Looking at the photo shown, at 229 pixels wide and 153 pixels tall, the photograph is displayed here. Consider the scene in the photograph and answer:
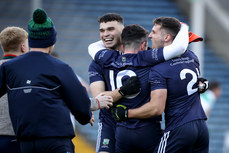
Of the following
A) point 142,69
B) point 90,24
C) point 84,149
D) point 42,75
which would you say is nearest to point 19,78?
point 42,75

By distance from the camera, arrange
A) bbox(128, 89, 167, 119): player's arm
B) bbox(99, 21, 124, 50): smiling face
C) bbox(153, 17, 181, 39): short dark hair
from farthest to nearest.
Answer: bbox(99, 21, 124, 50): smiling face → bbox(153, 17, 181, 39): short dark hair → bbox(128, 89, 167, 119): player's arm

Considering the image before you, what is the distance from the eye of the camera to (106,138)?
16.7 ft

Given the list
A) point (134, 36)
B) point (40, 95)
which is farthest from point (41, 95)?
point (134, 36)

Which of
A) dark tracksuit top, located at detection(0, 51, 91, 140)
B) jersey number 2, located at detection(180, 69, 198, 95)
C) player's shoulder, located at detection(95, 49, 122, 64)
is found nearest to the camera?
dark tracksuit top, located at detection(0, 51, 91, 140)

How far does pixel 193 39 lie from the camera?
16.3 feet

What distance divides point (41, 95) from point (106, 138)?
4.76 feet

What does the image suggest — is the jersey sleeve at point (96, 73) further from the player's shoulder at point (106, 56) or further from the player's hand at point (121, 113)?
the player's hand at point (121, 113)

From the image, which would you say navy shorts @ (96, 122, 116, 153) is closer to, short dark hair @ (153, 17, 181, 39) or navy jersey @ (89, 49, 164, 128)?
navy jersey @ (89, 49, 164, 128)

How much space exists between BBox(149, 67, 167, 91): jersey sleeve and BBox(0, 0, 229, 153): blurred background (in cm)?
780

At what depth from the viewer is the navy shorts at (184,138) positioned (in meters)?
4.50

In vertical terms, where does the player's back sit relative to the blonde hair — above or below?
below

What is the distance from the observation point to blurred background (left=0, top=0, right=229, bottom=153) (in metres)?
12.8

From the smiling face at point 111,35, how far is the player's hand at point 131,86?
1.00m

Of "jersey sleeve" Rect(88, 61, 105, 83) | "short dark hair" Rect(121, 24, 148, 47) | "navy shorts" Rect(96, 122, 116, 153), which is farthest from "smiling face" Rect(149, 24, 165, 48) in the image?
"navy shorts" Rect(96, 122, 116, 153)
